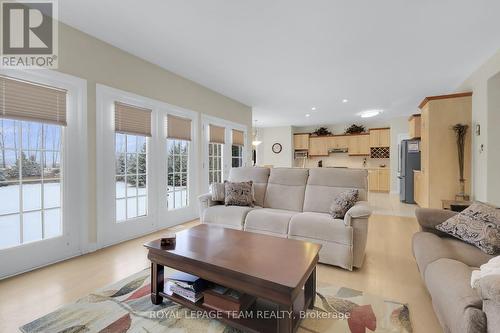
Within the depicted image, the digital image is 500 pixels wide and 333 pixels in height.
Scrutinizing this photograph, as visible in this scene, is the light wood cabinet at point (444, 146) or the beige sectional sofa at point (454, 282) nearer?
the beige sectional sofa at point (454, 282)

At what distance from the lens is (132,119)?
10.7 feet

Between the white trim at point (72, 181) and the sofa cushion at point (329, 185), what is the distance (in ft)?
9.17

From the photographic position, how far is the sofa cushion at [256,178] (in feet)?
11.4

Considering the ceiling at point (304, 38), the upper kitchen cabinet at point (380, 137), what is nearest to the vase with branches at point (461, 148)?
the ceiling at point (304, 38)

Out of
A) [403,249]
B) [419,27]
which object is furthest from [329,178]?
[419,27]

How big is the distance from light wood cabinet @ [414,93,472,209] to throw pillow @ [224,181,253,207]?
11.3 ft

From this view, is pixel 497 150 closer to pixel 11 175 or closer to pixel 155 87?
pixel 155 87

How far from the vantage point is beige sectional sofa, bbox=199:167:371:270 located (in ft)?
7.75

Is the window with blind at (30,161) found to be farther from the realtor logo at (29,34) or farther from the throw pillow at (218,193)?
the throw pillow at (218,193)

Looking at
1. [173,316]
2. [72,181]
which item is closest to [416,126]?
[173,316]

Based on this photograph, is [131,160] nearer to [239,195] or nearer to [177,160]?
[177,160]

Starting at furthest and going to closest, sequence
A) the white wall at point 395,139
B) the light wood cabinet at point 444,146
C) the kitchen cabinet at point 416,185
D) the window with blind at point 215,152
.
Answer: the white wall at point 395,139
the kitchen cabinet at point 416,185
the window with blind at point 215,152
the light wood cabinet at point 444,146

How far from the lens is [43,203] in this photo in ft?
8.06

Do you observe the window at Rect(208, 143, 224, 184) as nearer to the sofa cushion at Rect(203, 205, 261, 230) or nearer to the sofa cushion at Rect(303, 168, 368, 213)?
the sofa cushion at Rect(203, 205, 261, 230)
